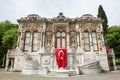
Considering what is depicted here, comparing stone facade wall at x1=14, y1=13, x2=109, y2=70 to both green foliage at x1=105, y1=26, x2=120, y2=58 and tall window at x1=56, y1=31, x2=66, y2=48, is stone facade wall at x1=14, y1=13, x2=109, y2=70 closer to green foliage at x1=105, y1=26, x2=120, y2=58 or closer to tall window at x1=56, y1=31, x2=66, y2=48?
tall window at x1=56, y1=31, x2=66, y2=48

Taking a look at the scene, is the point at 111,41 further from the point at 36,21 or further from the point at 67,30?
the point at 36,21

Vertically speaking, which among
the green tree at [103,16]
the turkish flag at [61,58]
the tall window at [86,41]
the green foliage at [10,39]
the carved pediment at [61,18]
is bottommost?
the turkish flag at [61,58]

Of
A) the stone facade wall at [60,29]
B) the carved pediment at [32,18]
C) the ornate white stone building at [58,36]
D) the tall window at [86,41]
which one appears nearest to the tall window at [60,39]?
the ornate white stone building at [58,36]

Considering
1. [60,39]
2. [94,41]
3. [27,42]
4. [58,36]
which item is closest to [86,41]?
[94,41]

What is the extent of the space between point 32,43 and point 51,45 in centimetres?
285

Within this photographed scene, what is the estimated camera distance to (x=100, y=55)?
18656mm

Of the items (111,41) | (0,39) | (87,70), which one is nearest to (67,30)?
(87,70)

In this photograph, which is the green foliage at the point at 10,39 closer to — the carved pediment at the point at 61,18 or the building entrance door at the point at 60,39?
the building entrance door at the point at 60,39

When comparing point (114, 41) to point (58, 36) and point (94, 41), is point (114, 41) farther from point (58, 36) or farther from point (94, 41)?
point (58, 36)

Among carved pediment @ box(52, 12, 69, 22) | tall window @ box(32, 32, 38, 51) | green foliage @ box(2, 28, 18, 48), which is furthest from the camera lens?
green foliage @ box(2, 28, 18, 48)

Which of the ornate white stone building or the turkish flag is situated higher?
the ornate white stone building

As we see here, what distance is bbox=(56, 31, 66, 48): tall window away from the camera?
2030 centimetres

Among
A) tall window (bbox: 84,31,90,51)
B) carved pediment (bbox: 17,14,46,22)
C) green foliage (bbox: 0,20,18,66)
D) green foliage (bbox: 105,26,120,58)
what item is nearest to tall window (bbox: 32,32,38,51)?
carved pediment (bbox: 17,14,46,22)

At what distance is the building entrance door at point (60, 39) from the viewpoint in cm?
2030
